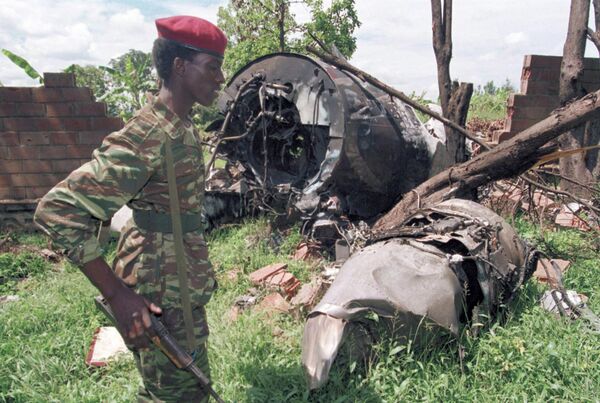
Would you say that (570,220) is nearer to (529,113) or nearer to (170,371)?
(529,113)

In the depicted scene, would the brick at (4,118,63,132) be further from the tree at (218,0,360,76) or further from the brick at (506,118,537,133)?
the tree at (218,0,360,76)

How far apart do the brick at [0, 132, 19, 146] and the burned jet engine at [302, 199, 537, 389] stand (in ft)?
16.8

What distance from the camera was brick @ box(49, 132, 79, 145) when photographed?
19.7 feet

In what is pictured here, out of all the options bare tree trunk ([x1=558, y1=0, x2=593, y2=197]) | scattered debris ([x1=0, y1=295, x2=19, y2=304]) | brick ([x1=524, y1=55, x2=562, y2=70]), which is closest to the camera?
scattered debris ([x1=0, y1=295, x2=19, y2=304])

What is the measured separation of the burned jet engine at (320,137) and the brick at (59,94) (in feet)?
6.10

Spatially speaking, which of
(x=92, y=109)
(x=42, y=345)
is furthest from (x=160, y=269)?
(x=92, y=109)

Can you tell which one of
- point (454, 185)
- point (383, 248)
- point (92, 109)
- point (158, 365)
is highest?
point (92, 109)

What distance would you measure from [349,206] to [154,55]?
134 inches

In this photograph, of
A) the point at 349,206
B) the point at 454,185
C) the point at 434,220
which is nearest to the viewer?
the point at 434,220

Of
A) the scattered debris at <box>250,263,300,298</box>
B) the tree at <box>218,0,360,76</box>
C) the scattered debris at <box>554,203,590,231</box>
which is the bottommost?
the scattered debris at <box>250,263,300,298</box>

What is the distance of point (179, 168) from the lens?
5.77 feet

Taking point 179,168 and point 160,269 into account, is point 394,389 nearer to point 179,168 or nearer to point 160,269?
point 160,269

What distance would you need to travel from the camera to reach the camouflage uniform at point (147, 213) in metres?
1.53

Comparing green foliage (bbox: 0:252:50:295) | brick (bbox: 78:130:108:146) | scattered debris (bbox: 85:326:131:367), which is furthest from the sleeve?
brick (bbox: 78:130:108:146)
